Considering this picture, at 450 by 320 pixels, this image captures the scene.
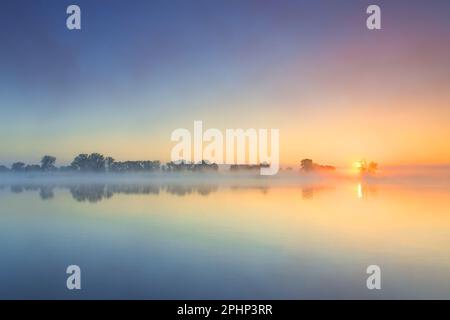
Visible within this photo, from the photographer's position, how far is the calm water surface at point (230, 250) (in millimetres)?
6977

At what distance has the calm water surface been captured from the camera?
275 inches

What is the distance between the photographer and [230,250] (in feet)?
29.8

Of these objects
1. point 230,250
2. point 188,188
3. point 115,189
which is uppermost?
point 188,188

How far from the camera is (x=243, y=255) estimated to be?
28.6ft

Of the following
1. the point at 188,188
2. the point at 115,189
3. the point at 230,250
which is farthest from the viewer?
the point at 115,189

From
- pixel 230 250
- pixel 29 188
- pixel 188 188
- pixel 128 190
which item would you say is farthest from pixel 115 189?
pixel 230 250

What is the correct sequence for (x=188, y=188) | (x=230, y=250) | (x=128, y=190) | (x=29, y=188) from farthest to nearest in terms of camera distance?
(x=29, y=188), (x=128, y=190), (x=188, y=188), (x=230, y=250)

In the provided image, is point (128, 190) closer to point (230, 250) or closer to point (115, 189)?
point (115, 189)

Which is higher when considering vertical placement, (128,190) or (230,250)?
(128,190)

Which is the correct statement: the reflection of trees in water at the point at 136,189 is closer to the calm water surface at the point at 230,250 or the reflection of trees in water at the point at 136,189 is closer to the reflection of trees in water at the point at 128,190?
the reflection of trees in water at the point at 128,190

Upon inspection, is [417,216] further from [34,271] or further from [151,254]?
[34,271]
